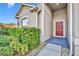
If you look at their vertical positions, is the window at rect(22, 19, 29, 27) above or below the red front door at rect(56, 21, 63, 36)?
above

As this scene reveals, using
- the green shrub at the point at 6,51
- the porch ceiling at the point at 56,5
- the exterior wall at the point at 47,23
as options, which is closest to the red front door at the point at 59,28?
the exterior wall at the point at 47,23

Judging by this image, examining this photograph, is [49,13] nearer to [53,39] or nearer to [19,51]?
[53,39]

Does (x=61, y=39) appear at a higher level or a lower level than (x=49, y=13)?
lower

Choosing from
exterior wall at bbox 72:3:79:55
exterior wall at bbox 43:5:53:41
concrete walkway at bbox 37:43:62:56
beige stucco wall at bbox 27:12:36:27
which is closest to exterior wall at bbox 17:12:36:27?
beige stucco wall at bbox 27:12:36:27

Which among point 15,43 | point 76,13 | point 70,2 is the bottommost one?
point 15,43

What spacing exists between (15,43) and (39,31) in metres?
0.40

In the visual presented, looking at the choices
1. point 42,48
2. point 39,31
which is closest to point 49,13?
point 39,31

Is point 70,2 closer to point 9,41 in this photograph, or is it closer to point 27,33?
point 27,33

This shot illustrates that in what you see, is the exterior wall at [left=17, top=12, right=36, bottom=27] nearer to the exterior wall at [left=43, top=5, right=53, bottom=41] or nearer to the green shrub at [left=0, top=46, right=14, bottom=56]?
the exterior wall at [left=43, top=5, right=53, bottom=41]

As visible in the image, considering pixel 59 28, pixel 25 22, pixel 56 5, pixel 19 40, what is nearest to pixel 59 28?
pixel 59 28

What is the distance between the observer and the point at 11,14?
2.38 meters

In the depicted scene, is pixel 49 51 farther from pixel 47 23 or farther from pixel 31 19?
pixel 31 19

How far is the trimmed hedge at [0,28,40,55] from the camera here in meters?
2.32

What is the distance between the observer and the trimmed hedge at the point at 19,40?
91.2 inches
